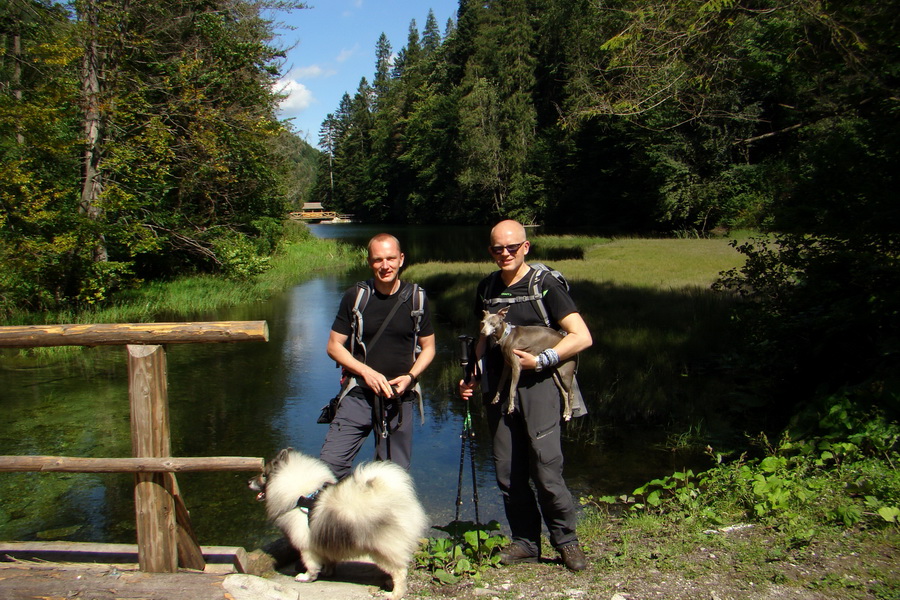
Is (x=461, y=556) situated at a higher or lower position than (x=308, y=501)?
lower

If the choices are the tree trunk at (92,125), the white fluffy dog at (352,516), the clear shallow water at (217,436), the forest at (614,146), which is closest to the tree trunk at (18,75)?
the forest at (614,146)

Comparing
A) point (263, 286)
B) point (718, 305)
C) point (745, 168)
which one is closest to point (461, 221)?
point (745, 168)

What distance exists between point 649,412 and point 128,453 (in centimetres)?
751

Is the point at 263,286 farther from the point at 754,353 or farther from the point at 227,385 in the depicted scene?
the point at 754,353

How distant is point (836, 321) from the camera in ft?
24.4

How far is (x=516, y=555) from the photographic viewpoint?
459 cm

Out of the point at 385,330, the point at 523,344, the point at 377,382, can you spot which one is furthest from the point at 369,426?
the point at 523,344

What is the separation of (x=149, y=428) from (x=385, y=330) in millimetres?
1675

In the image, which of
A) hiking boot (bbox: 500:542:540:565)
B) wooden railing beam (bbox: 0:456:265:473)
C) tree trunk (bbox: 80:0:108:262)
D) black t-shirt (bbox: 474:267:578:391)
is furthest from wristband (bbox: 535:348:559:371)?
tree trunk (bbox: 80:0:108:262)

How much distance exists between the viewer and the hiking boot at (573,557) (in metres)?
4.36

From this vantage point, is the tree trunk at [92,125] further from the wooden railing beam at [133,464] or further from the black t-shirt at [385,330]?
the black t-shirt at [385,330]

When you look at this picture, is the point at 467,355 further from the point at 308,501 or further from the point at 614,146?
the point at 614,146

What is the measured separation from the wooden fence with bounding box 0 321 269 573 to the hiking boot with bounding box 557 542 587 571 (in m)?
2.12

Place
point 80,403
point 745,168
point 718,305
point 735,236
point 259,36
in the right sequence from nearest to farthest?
point 80,403, point 718,305, point 259,36, point 735,236, point 745,168
